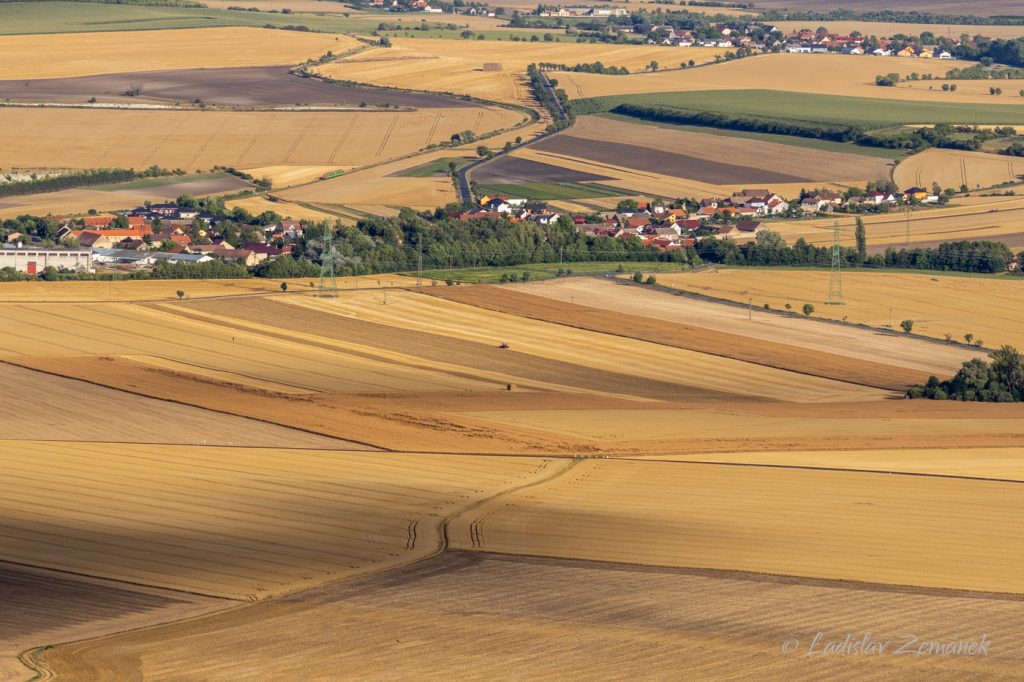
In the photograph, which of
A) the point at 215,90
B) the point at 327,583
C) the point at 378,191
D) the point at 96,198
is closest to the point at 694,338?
the point at 327,583

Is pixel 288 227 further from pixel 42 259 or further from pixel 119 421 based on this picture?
pixel 119 421

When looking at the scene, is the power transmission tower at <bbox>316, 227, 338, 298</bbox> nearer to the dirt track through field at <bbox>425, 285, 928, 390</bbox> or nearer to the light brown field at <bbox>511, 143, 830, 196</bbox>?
the dirt track through field at <bbox>425, 285, 928, 390</bbox>

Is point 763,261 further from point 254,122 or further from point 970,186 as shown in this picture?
point 254,122

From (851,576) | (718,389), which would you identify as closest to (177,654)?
(851,576)

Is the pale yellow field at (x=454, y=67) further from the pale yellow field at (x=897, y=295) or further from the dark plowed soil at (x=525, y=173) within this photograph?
the pale yellow field at (x=897, y=295)

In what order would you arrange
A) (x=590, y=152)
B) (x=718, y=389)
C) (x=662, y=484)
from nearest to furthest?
(x=662, y=484) < (x=718, y=389) < (x=590, y=152)

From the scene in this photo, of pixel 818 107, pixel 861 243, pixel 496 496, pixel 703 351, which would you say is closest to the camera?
pixel 496 496
